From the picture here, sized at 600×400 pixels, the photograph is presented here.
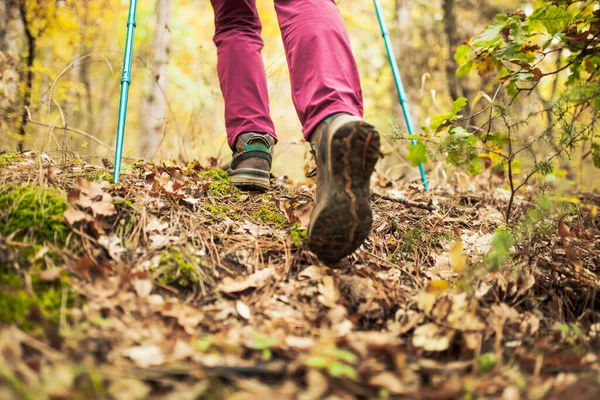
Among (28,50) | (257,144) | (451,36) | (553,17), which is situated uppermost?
(451,36)

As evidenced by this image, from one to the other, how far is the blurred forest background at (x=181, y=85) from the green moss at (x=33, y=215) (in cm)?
78

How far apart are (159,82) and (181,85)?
0.25 metres

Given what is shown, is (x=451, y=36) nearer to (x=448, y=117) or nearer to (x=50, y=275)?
(x=448, y=117)

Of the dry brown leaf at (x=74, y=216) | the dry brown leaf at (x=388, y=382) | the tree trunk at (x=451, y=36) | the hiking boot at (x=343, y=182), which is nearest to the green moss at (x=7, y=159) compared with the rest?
the dry brown leaf at (x=74, y=216)

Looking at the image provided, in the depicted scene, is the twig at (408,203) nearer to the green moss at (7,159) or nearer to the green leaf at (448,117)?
the green leaf at (448,117)

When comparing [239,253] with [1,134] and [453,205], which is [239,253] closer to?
[453,205]

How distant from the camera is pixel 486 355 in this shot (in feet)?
3.49

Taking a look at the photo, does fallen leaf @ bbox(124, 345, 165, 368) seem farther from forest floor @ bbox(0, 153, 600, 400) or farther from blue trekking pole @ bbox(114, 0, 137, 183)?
blue trekking pole @ bbox(114, 0, 137, 183)

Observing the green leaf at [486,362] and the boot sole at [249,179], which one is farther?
the boot sole at [249,179]

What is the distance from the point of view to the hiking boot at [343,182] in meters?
1.34

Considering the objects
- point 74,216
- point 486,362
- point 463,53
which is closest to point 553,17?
point 463,53

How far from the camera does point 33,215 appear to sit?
54.8 inches

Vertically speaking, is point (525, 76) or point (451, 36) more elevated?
point (451, 36)

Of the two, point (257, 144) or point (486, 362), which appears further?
point (257, 144)
